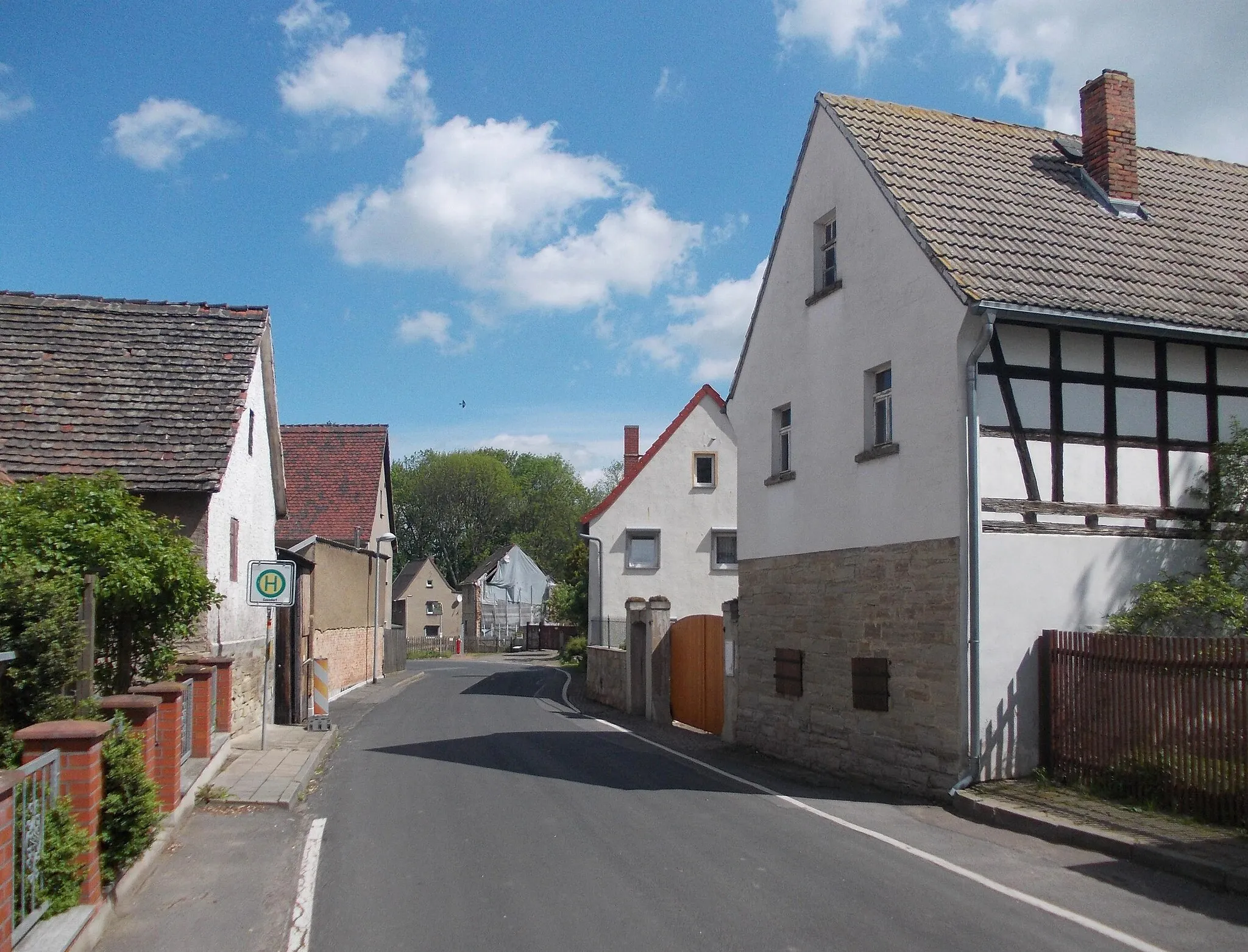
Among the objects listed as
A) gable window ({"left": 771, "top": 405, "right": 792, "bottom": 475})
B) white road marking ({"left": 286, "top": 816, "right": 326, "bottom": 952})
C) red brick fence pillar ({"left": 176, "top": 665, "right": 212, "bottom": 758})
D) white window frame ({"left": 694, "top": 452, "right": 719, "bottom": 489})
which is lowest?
white road marking ({"left": 286, "top": 816, "right": 326, "bottom": 952})

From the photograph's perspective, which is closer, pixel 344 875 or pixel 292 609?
pixel 344 875

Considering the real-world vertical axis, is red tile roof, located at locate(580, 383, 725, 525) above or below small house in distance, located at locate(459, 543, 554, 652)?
above

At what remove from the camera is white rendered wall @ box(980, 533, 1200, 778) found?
38.5 ft

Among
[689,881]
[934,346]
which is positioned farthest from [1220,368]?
[689,881]

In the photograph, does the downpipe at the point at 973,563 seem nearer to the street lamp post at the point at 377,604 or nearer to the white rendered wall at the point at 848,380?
the white rendered wall at the point at 848,380

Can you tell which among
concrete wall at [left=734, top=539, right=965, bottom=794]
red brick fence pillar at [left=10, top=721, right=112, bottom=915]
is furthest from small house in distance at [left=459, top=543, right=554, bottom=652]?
red brick fence pillar at [left=10, top=721, right=112, bottom=915]

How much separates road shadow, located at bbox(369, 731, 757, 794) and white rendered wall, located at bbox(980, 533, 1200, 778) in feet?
9.56

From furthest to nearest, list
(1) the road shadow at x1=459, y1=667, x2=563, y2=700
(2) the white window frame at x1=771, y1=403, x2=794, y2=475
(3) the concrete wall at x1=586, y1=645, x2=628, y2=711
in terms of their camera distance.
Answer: (1) the road shadow at x1=459, y1=667, x2=563, y2=700 < (3) the concrete wall at x1=586, y1=645, x2=628, y2=711 < (2) the white window frame at x1=771, y1=403, x2=794, y2=475

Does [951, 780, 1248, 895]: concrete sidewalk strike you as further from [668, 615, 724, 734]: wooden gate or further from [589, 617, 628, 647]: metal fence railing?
[589, 617, 628, 647]: metal fence railing

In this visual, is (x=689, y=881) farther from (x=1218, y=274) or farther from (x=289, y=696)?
(x=289, y=696)

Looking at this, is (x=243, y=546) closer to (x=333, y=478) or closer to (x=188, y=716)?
(x=188, y=716)

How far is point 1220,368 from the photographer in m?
13.4

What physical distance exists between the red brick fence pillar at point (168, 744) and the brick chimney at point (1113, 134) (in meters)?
13.5

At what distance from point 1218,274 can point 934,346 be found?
4.35 m
